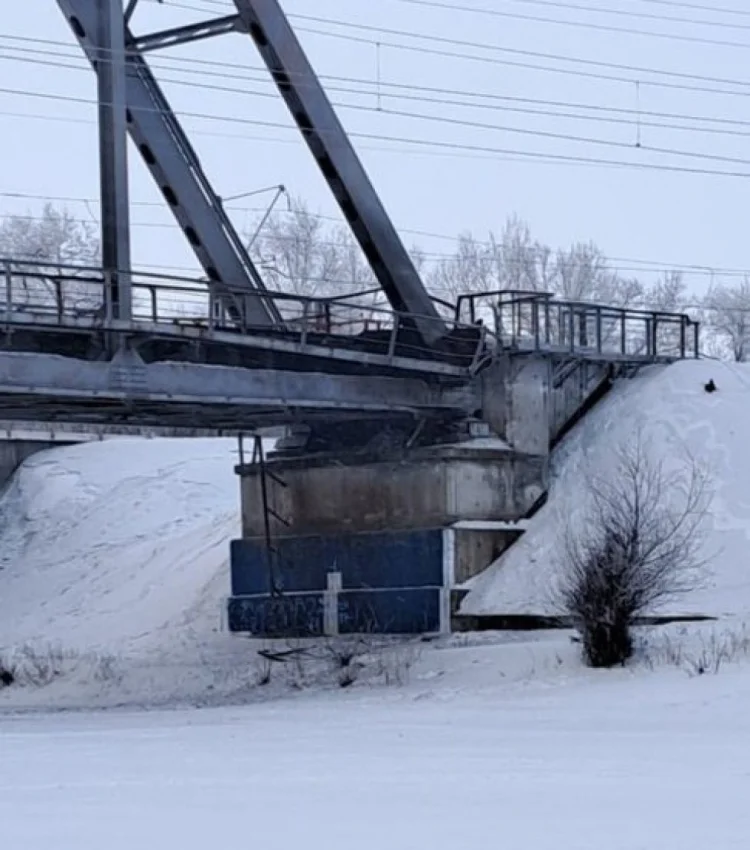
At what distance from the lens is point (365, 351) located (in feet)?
115

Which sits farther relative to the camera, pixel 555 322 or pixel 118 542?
pixel 118 542

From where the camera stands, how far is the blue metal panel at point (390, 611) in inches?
1363

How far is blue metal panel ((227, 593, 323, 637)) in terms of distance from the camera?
36.7 metres

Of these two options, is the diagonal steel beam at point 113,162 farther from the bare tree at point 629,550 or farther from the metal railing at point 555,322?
the bare tree at point 629,550

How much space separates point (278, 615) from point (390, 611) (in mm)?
3097

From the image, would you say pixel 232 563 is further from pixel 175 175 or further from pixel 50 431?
pixel 50 431

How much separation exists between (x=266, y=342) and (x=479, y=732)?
1140 centimetres

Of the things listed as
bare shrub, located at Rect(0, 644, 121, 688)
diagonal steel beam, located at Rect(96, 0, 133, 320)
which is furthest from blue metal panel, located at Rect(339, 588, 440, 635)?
diagonal steel beam, located at Rect(96, 0, 133, 320)

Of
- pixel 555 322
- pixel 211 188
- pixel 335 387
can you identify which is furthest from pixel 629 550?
pixel 211 188

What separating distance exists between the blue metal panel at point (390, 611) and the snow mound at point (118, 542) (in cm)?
Result: 555

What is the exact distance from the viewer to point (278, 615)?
37469 millimetres

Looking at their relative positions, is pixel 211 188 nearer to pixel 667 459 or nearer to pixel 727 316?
pixel 667 459

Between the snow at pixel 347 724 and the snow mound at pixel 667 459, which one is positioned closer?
the snow at pixel 347 724

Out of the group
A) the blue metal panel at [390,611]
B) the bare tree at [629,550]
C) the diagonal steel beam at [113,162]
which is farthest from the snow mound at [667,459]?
the diagonal steel beam at [113,162]
